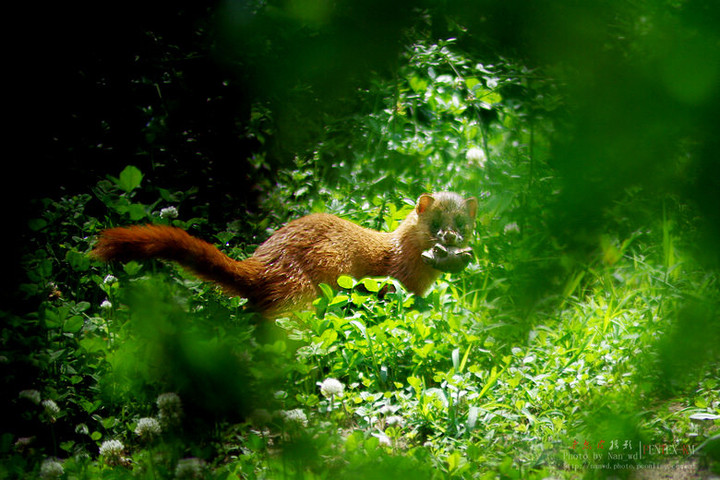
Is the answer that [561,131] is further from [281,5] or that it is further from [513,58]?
[281,5]

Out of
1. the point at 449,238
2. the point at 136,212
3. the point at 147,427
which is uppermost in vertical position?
the point at 136,212

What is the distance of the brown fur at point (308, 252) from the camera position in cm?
277

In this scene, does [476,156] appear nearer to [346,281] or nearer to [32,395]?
[346,281]

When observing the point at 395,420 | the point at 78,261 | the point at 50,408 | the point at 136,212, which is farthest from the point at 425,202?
the point at 50,408

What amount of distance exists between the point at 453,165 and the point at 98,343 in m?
2.85

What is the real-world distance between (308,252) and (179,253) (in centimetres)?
75

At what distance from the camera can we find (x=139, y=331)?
0.92 metres

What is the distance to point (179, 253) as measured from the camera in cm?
283

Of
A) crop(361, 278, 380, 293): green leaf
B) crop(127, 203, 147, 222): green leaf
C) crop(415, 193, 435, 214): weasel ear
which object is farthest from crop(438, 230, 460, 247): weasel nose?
crop(127, 203, 147, 222): green leaf

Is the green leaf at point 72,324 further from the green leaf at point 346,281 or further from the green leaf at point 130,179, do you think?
the green leaf at point 346,281

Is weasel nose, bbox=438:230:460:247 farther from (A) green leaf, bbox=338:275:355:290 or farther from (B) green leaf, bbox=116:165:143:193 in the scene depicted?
(B) green leaf, bbox=116:165:143:193

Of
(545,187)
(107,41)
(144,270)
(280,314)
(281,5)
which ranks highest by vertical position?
(107,41)

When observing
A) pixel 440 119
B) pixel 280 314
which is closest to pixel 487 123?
pixel 440 119

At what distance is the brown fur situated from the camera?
9.07 feet
